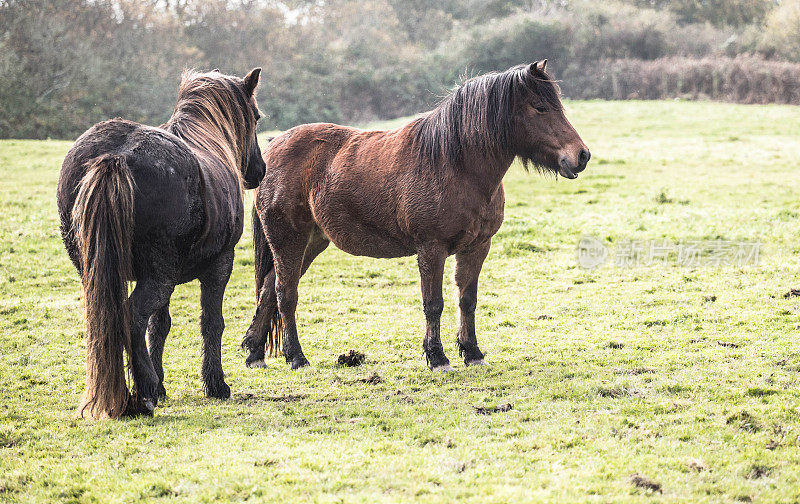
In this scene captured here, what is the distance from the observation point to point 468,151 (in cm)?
651

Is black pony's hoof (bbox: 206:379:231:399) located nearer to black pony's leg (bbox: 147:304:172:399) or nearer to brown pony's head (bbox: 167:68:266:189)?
black pony's leg (bbox: 147:304:172:399)

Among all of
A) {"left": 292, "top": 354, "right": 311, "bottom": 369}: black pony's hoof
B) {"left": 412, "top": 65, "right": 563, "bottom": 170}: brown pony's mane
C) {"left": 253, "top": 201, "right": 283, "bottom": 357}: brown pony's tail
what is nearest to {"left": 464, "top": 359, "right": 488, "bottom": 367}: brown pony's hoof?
{"left": 292, "top": 354, "right": 311, "bottom": 369}: black pony's hoof

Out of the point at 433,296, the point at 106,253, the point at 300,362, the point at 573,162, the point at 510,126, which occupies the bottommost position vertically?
the point at 300,362

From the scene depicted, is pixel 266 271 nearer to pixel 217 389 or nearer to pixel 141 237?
pixel 217 389

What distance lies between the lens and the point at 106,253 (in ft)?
15.4

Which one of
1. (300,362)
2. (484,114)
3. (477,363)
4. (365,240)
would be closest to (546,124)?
(484,114)

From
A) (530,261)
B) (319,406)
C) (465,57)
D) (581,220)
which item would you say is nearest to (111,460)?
(319,406)

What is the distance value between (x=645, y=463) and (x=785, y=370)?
2.57 m

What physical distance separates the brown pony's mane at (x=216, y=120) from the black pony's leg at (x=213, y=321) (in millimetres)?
740

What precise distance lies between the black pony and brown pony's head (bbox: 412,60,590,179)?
5.97ft

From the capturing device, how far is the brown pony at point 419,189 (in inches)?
252

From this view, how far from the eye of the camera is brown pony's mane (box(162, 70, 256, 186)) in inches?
233

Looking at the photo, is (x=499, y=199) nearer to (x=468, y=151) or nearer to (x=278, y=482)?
(x=468, y=151)

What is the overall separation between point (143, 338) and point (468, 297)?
2.97 meters
